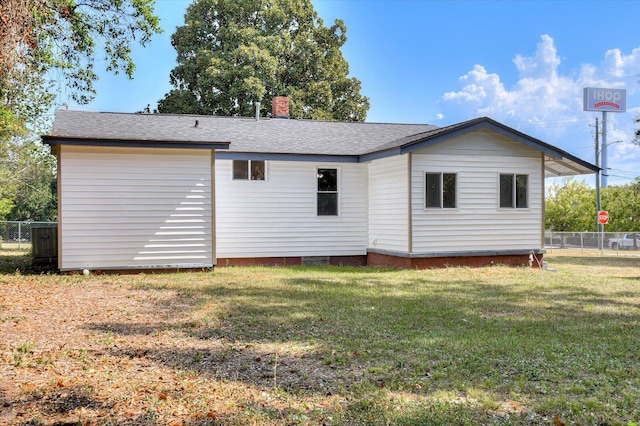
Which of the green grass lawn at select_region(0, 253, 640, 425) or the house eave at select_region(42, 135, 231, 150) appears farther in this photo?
the house eave at select_region(42, 135, 231, 150)

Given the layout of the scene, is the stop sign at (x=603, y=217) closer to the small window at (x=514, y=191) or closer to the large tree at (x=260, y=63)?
the large tree at (x=260, y=63)

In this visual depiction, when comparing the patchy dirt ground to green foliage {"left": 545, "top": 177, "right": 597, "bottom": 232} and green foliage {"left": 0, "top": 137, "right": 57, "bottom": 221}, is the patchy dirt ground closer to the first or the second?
green foliage {"left": 0, "top": 137, "right": 57, "bottom": 221}

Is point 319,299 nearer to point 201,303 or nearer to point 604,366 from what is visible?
point 201,303

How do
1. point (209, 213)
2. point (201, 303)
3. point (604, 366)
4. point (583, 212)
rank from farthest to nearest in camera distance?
point (583, 212) < point (209, 213) < point (201, 303) < point (604, 366)

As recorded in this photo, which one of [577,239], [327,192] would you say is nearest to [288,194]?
[327,192]

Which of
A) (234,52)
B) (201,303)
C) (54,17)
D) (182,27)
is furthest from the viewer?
(182,27)

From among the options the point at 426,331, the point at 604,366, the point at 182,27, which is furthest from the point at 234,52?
the point at 604,366

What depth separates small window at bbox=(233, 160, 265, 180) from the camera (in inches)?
602

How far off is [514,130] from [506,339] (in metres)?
9.21

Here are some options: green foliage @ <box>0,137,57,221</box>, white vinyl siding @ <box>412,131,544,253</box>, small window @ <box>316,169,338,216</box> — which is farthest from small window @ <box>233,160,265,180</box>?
green foliage @ <box>0,137,57,221</box>

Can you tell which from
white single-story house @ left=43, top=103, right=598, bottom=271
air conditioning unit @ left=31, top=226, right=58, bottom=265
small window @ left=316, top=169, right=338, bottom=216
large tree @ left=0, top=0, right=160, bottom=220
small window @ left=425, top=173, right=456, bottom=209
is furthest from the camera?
small window @ left=316, top=169, right=338, bottom=216

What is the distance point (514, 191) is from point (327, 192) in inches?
208

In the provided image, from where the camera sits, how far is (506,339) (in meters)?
6.53

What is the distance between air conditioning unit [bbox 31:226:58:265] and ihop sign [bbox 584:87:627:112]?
1520 inches
